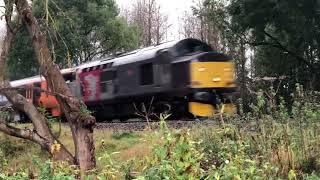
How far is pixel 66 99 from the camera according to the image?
8.19 m

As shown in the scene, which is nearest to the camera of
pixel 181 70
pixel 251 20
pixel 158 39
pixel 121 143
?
pixel 121 143

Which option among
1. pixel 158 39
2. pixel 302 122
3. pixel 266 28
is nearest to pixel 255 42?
pixel 266 28

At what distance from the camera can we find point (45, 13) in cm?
741

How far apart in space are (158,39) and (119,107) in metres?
20.9

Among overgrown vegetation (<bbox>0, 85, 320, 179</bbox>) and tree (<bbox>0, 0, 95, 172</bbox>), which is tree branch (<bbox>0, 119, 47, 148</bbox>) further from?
overgrown vegetation (<bbox>0, 85, 320, 179</bbox>)

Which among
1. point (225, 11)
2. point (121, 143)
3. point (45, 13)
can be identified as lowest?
point (121, 143)

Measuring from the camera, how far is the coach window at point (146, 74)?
53.0ft

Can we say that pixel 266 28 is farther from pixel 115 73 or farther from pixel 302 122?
pixel 302 122

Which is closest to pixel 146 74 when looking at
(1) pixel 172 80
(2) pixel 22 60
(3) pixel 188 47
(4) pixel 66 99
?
(1) pixel 172 80

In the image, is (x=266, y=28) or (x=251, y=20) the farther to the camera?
(x=266, y=28)

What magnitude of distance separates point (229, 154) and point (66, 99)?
11.7ft

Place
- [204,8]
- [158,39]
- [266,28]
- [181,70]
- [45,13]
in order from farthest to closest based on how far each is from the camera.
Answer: [158,39] → [204,8] → [266,28] → [181,70] → [45,13]

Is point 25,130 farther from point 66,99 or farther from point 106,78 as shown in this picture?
point 106,78

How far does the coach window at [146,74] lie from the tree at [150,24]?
67.4ft
